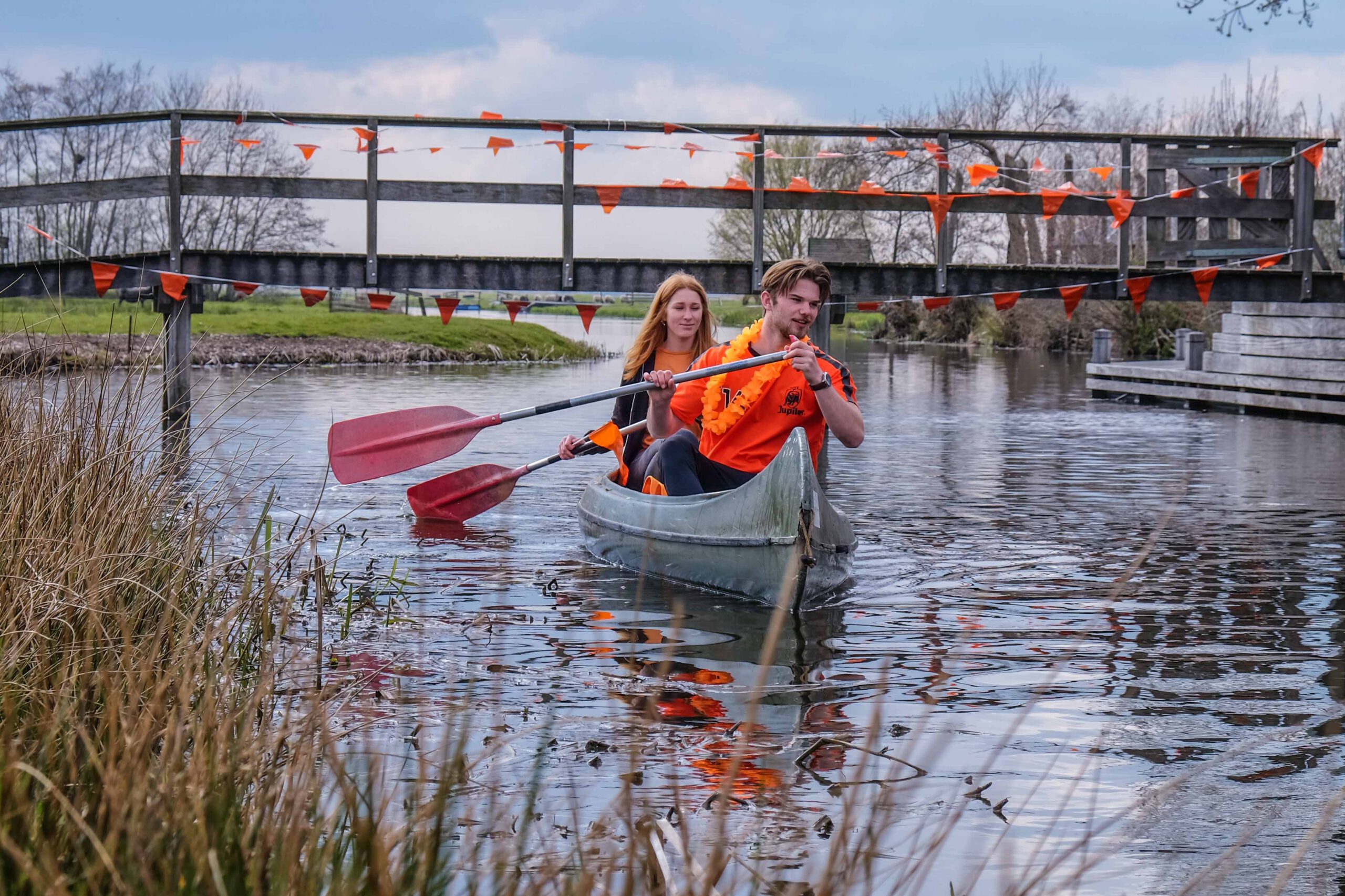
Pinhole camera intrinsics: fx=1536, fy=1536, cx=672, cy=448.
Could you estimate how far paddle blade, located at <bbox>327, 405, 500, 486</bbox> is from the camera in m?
8.46

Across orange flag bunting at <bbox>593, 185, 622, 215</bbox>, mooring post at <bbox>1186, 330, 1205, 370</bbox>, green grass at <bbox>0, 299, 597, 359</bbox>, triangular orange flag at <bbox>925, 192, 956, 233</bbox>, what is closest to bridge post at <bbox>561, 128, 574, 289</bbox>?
orange flag bunting at <bbox>593, 185, 622, 215</bbox>

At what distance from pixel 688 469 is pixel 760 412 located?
1.58 feet

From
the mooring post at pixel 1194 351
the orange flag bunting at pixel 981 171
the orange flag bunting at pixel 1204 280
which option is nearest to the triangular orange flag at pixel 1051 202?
the orange flag bunting at pixel 981 171

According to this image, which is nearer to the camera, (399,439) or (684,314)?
(684,314)

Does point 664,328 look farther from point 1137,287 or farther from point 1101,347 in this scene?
point 1101,347

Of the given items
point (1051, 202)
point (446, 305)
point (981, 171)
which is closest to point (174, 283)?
point (446, 305)

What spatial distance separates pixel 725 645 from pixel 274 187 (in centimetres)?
785

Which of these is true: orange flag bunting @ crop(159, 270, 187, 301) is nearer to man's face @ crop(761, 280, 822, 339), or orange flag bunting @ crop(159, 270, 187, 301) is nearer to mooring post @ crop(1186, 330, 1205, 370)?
man's face @ crop(761, 280, 822, 339)

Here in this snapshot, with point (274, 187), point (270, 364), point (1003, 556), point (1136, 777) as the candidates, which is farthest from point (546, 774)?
point (270, 364)

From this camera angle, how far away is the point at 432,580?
7121 mm

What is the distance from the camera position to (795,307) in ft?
21.1

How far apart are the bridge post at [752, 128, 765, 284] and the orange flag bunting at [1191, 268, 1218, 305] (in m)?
3.87

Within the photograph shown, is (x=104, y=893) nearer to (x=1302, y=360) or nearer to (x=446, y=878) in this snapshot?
(x=446, y=878)

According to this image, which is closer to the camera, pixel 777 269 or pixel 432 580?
pixel 777 269
